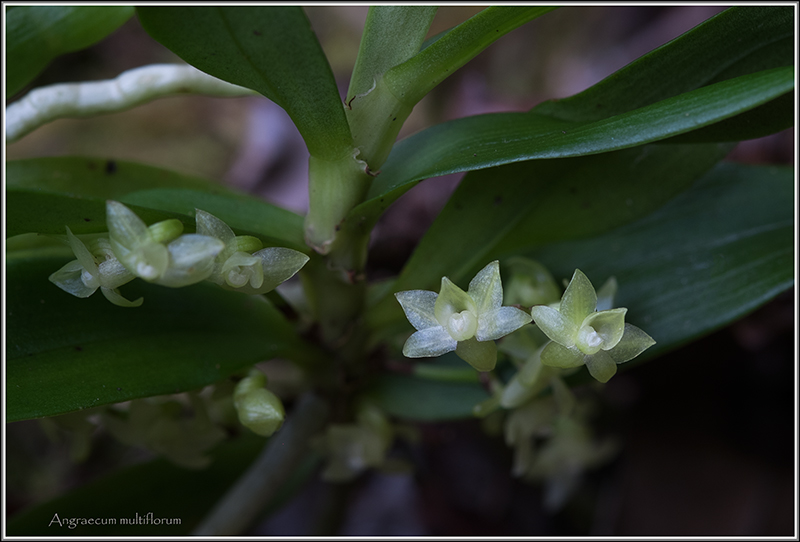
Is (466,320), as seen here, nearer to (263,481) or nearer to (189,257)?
(189,257)

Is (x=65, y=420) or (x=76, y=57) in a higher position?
(x=76, y=57)

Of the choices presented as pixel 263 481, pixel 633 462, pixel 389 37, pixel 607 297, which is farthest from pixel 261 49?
pixel 633 462

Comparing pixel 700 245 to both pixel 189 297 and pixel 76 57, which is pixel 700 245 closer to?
pixel 189 297

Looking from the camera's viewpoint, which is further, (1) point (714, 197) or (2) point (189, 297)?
(1) point (714, 197)

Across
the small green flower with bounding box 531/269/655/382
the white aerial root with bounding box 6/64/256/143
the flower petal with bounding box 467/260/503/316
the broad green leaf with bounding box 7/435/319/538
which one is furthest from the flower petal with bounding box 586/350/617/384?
the broad green leaf with bounding box 7/435/319/538

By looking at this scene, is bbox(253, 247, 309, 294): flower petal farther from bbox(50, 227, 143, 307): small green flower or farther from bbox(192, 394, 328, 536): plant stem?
bbox(192, 394, 328, 536): plant stem

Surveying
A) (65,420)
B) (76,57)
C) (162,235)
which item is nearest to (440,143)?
(162,235)

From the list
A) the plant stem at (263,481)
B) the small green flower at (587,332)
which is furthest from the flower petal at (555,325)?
the plant stem at (263,481)
